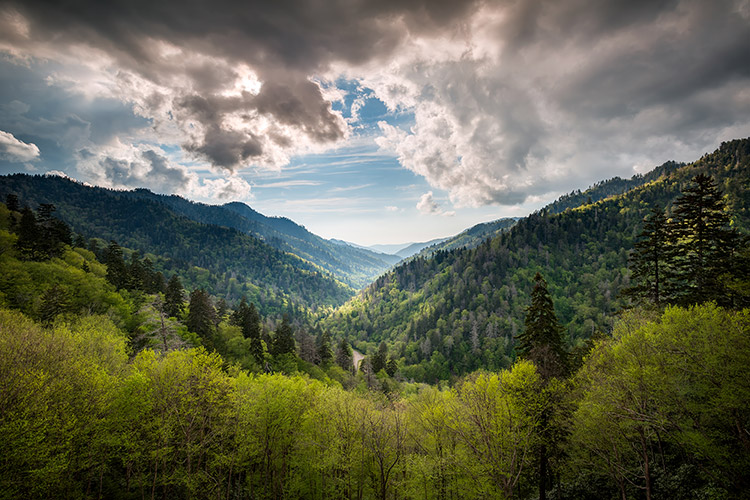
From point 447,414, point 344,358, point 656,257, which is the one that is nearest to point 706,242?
point 656,257

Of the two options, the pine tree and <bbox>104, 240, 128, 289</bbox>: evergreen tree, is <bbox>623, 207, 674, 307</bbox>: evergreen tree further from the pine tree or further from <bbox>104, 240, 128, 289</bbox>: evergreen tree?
<bbox>104, 240, 128, 289</bbox>: evergreen tree

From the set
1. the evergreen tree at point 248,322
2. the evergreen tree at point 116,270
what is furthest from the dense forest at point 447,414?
the evergreen tree at point 248,322

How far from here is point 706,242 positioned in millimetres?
25094

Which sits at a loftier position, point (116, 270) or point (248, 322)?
point (116, 270)

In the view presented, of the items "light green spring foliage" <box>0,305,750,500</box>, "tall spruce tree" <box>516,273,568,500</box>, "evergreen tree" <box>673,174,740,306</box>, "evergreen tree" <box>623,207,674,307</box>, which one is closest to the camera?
"light green spring foliage" <box>0,305,750,500</box>

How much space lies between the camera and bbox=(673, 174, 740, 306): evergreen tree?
2288 cm

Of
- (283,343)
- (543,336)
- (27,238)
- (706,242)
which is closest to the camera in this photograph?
(706,242)

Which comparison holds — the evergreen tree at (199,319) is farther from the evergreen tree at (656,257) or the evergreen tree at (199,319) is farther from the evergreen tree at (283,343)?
the evergreen tree at (656,257)

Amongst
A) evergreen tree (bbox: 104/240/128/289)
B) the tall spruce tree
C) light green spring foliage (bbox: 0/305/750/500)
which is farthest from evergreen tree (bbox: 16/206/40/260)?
the tall spruce tree

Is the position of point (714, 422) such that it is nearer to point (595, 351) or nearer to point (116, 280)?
point (595, 351)

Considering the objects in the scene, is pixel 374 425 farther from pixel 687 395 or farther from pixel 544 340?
pixel 687 395

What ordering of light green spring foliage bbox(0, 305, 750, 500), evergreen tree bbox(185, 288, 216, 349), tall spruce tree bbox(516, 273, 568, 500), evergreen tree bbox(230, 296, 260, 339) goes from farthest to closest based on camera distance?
evergreen tree bbox(230, 296, 260, 339) < evergreen tree bbox(185, 288, 216, 349) < tall spruce tree bbox(516, 273, 568, 500) < light green spring foliage bbox(0, 305, 750, 500)

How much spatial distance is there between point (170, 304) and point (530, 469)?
68.0 metres

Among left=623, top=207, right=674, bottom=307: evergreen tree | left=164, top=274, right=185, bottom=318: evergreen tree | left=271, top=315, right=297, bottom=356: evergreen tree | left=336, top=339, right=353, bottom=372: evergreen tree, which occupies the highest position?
left=623, top=207, right=674, bottom=307: evergreen tree
